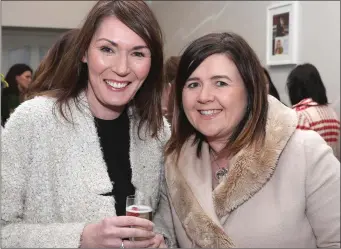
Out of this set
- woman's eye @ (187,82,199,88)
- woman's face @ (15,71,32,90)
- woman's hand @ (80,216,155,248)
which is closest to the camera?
woman's hand @ (80,216,155,248)

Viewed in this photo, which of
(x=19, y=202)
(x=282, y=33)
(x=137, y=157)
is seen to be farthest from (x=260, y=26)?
(x=19, y=202)

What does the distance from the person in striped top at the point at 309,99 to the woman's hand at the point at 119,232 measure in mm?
637

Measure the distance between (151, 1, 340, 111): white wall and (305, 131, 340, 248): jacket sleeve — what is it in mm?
577

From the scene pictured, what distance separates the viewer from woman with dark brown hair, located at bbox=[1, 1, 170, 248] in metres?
1.14

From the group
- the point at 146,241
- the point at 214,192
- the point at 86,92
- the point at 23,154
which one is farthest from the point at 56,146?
the point at 214,192

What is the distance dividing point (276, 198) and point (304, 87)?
631 millimetres

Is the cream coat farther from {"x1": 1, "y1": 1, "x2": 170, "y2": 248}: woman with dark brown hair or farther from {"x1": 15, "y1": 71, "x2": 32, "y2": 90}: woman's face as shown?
{"x1": 15, "y1": 71, "x2": 32, "y2": 90}: woman's face

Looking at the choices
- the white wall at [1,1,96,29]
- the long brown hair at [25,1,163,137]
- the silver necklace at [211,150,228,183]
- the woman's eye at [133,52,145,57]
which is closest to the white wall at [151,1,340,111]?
the long brown hair at [25,1,163,137]

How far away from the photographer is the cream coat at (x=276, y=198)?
1205 millimetres

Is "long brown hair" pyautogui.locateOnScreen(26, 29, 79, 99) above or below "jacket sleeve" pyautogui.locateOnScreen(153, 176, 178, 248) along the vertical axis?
above

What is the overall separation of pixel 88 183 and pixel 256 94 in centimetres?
55

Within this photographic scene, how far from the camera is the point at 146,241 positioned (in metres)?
1.09

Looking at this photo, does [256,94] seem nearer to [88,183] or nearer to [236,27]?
[88,183]

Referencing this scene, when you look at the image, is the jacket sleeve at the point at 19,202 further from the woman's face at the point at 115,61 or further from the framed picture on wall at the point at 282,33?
the framed picture on wall at the point at 282,33
